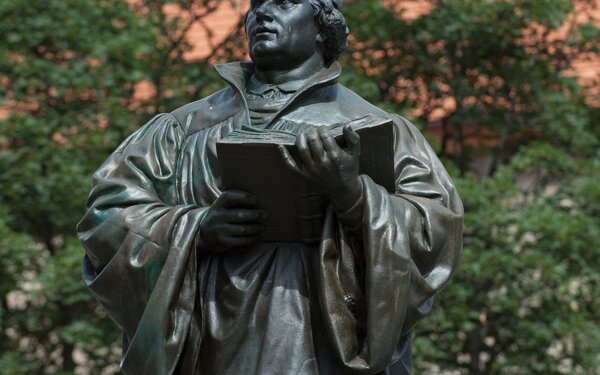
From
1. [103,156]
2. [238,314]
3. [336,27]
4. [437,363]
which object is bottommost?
[437,363]

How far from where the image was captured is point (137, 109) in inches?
575

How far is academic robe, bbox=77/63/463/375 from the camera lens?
16.7ft

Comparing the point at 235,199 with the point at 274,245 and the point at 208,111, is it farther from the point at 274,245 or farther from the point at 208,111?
the point at 208,111

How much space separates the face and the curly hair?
0.03m

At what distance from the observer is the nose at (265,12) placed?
18.0ft

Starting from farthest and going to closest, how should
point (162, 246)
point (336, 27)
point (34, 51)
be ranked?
point (34, 51) < point (336, 27) < point (162, 246)

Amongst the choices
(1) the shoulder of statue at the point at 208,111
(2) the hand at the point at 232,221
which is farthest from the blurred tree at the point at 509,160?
(2) the hand at the point at 232,221

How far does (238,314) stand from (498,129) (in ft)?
31.8

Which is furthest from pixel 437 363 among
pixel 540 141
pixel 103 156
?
pixel 103 156

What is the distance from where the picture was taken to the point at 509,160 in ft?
49.9

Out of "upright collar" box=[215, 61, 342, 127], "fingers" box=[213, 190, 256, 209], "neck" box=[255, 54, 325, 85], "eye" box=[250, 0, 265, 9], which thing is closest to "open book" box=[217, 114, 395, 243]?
"fingers" box=[213, 190, 256, 209]

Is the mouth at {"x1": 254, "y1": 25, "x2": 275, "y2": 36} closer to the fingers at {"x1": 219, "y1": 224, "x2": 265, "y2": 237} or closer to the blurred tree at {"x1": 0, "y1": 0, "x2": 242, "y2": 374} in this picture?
the fingers at {"x1": 219, "y1": 224, "x2": 265, "y2": 237}

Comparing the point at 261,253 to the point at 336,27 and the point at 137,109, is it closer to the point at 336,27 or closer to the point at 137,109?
the point at 336,27

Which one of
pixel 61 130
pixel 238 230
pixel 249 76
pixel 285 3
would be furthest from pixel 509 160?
pixel 238 230
